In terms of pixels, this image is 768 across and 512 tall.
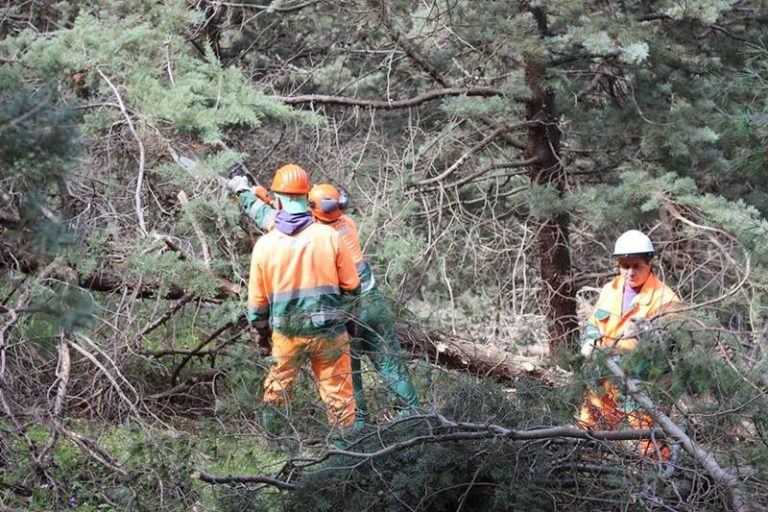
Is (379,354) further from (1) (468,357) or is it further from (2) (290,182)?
(1) (468,357)

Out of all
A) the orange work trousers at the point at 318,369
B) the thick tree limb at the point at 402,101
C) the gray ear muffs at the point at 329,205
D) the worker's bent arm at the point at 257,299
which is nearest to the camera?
the orange work trousers at the point at 318,369

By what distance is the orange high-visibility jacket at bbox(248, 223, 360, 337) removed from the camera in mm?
6973

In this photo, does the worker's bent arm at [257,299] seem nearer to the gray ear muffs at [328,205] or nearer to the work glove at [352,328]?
the work glove at [352,328]

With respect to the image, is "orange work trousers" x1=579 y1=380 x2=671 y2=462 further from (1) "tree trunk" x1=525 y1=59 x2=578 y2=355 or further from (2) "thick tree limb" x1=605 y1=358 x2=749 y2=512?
(1) "tree trunk" x1=525 y1=59 x2=578 y2=355

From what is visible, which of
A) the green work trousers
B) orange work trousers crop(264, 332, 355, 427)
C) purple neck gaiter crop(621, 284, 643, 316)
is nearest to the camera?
the green work trousers

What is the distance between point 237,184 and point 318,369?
1.71 m

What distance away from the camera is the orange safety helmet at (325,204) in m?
7.95

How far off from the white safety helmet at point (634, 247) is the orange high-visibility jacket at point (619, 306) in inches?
7.2

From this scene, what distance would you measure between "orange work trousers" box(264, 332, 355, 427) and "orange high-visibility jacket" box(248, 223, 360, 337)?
7.4 inches

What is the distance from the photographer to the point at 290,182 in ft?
23.9

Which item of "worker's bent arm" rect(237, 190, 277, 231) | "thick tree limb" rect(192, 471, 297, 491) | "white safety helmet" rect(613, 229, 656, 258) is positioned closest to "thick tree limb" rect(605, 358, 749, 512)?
"thick tree limb" rect(192, 471, 297, 491)

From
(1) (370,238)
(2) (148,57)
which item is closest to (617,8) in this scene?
(1) (370,238)

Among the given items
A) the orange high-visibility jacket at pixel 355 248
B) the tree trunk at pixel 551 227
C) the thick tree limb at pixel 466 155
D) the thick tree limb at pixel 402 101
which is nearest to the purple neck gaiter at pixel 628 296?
the orange high-visibility jacket at pixel 355 248

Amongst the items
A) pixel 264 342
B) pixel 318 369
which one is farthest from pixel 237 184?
pixel 318 369
